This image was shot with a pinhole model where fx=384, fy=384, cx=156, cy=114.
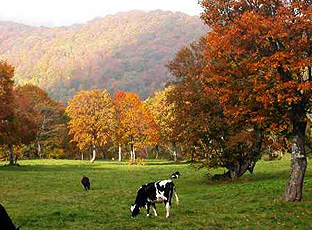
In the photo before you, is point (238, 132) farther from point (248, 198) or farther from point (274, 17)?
point (274, 17)

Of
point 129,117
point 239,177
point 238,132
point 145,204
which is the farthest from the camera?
point 129,117

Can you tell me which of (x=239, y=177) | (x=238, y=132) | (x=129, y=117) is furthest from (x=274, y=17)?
(x=129, y=117)

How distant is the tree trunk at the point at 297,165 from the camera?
22078 millimetres

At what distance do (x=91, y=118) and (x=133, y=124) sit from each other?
29.2ft

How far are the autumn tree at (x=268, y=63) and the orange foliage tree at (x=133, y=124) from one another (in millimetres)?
57527

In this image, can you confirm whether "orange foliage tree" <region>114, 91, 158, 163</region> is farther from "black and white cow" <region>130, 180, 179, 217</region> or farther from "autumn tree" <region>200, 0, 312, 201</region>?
"black and white cow" <region>130, 180, 179, 217</region>

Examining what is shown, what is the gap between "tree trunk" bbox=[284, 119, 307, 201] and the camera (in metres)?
→ 22.1

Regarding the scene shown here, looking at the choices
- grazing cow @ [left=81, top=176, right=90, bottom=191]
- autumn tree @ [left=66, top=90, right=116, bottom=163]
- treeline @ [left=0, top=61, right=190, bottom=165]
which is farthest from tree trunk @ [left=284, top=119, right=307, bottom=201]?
autumn tree @ [left=66, top=90, right=116, bottom=163]

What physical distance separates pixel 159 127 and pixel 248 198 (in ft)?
203

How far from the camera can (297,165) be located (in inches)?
874

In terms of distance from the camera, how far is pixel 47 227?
17.8 m

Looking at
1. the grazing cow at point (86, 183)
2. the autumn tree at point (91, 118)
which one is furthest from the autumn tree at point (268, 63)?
the autumn tree at point (91, 118)

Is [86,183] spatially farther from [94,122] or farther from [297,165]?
[94,122]

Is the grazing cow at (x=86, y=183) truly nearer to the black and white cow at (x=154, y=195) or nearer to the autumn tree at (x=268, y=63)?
the black and white cow at (x=154, y=195)
